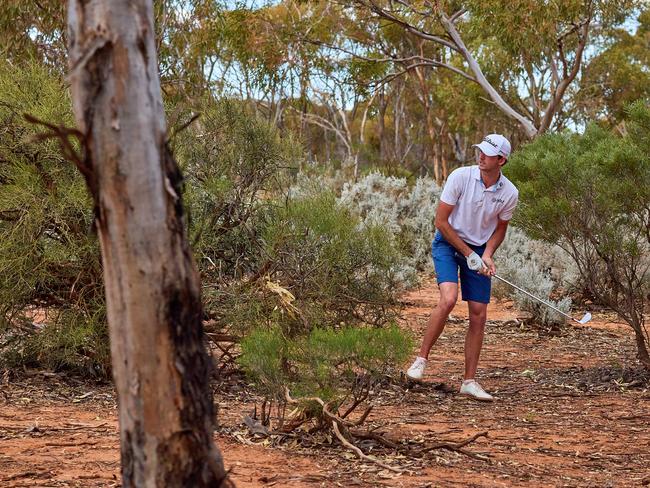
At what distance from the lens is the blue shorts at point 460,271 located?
268 inches

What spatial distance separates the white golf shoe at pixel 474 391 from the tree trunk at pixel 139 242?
13.7ft

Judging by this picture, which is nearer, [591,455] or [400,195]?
[591,455]

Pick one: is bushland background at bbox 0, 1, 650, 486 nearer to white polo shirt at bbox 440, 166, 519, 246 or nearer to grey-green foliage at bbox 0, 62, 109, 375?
grey-green foliage at bbox 0, 62, 109, 375

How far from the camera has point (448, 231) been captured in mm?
6695

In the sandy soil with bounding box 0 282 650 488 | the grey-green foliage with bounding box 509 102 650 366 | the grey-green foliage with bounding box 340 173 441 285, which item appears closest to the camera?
the sandy soil with bounding box 0 282 650 488

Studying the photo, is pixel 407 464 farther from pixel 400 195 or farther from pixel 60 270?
pixel 400 195

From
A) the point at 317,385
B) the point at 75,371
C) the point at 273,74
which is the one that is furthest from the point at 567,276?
the point at 273,74

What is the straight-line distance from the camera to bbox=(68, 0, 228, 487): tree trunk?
105 inches

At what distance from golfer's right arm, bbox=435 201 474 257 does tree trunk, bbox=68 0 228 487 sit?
13.4 feet

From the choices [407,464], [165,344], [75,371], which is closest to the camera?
[165,344]

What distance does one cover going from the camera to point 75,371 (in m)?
7.02

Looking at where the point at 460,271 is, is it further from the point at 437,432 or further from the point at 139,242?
the point at 139,242

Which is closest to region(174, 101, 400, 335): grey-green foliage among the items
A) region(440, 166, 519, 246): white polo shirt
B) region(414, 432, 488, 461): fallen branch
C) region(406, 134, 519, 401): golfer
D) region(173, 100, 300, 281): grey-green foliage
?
region(173, 100, 300, 281): grey-green foliage

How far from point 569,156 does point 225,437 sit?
3.34 meters
